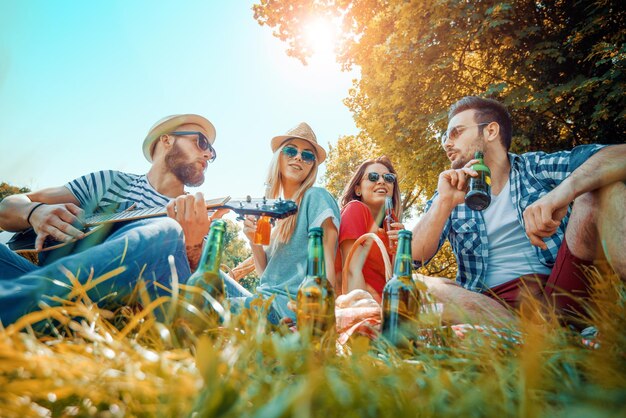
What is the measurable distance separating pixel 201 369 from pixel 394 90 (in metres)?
6.40

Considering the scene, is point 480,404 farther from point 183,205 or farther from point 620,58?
point 620,58

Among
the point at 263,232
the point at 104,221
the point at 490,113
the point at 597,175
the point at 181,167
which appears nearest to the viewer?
the point at 597,175

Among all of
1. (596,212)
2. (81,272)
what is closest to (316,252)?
(81,272)

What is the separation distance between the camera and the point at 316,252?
4.38 ft

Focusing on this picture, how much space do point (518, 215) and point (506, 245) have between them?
240mm

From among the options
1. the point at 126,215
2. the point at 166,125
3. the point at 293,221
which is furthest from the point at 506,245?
the point at 166,125

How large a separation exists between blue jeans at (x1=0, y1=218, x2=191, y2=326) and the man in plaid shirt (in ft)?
3.59

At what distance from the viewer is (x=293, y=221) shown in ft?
9.99

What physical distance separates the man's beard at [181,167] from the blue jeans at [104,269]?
1.93 meters

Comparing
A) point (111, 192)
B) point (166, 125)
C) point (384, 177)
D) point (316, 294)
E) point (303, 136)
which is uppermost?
point (166, 125)

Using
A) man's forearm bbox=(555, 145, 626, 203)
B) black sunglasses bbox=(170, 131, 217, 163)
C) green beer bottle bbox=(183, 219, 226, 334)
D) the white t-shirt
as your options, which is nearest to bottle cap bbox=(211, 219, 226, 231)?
green beer bottle bbox=(183, 219, 226, 334)

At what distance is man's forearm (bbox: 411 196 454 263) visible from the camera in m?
2.42

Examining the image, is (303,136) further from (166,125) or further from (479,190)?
(479,190)

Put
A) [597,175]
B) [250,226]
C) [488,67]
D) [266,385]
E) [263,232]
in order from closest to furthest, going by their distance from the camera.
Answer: [266,385]
[597,175]
[263,232]
[250,226]
[488,67]
